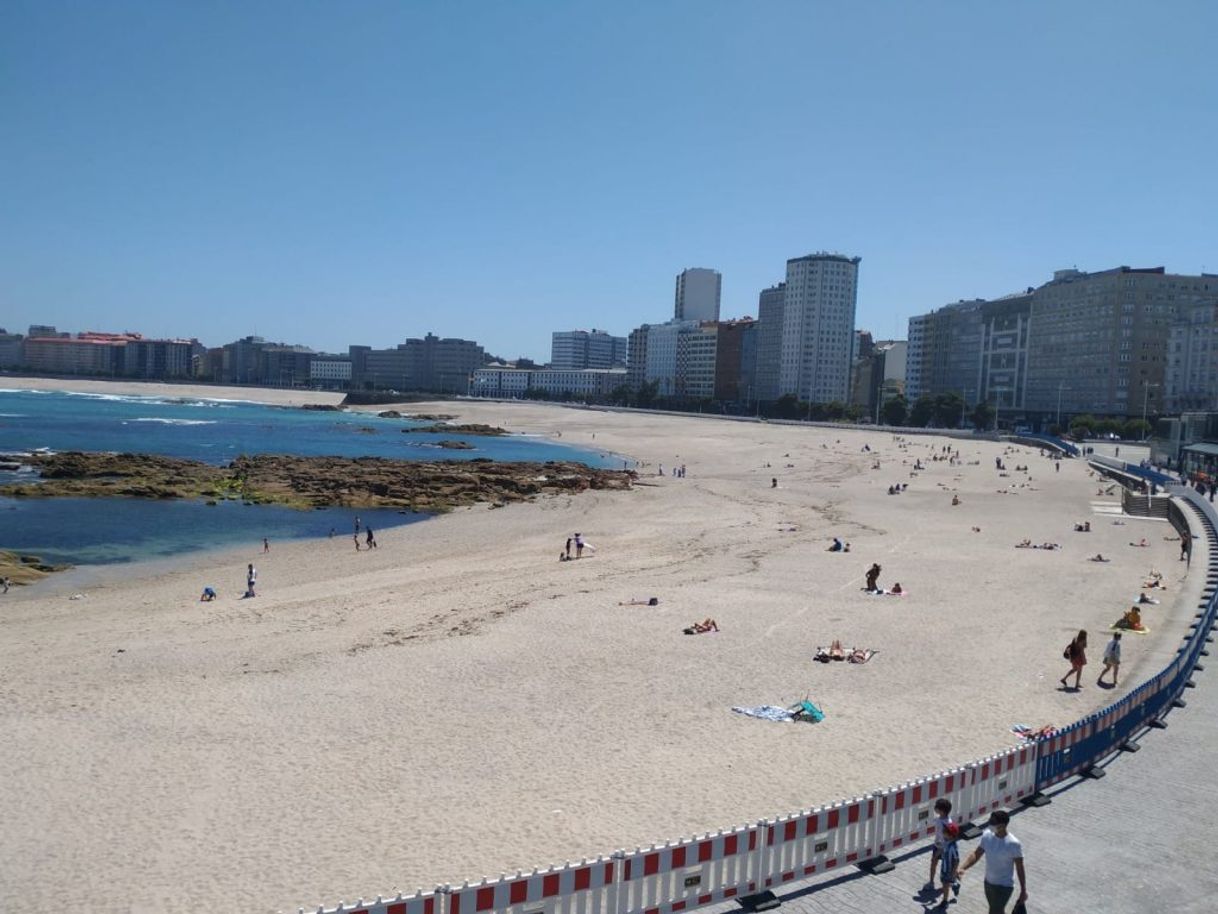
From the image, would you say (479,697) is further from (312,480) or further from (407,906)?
(312,480)

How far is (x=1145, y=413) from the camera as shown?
108625 mm

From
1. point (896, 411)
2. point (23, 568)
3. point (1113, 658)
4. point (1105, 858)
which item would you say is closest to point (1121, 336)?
point (896, 411)

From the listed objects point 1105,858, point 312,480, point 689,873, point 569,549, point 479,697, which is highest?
point 689,873

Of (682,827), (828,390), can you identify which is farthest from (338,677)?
(828,390)

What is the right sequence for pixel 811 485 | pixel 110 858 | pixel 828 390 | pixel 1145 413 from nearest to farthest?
pixel 110 858, pixel 811 485, pixel 1145 413, pixel 828 390

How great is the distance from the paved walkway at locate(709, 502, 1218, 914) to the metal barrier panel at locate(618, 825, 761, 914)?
8.5 inches

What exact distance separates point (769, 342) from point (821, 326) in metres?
14.1

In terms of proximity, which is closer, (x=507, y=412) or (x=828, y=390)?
(x=507, y=412)

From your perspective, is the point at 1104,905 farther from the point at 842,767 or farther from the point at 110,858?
the point at 110,858

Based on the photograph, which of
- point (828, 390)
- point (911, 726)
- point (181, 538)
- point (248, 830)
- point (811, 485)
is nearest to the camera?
point (248, 830)

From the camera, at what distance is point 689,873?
25.8 ft

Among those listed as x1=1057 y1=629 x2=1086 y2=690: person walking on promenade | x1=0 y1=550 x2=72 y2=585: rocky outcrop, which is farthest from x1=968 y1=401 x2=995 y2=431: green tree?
x1=1057 y1=629 x2=1086 y2=690: person walking on promenade

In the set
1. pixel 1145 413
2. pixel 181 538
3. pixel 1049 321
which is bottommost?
pixel 181 538

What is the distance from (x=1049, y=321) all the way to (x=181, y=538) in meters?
122
